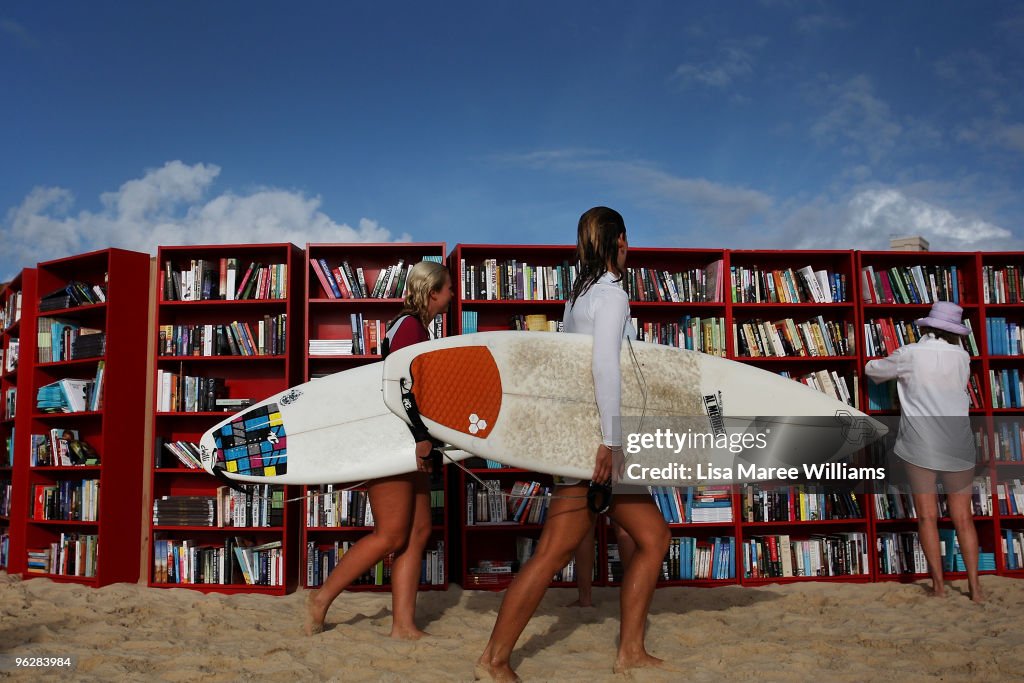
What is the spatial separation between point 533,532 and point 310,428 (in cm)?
172

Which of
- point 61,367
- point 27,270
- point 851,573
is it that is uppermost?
point 27,270

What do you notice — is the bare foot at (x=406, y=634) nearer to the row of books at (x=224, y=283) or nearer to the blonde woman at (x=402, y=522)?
the blonde woman at (x=402, y=522)

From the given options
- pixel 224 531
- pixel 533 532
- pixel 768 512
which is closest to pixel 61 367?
pixel 224 531

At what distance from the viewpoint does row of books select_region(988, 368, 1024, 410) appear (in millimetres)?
4547

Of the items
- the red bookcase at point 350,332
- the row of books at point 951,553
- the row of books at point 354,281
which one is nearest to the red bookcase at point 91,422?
the red bookcase at point 350,332

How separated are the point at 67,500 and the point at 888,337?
15.8 ft

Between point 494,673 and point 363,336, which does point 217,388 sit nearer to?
point 363,336

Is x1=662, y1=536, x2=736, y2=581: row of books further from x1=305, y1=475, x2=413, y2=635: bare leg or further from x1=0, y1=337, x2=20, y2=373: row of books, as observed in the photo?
x1=0, y1=337, x2=20, y2=373: row of books

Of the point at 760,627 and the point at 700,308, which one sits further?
the point at 700,308

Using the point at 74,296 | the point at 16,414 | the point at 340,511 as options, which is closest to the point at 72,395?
the point at 74,296

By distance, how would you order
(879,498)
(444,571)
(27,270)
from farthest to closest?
(27,270) < (879,498) < (444,571)

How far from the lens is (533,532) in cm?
433

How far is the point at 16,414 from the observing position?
478 cm

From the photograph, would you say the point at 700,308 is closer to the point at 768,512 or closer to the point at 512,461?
the point at 768,512
